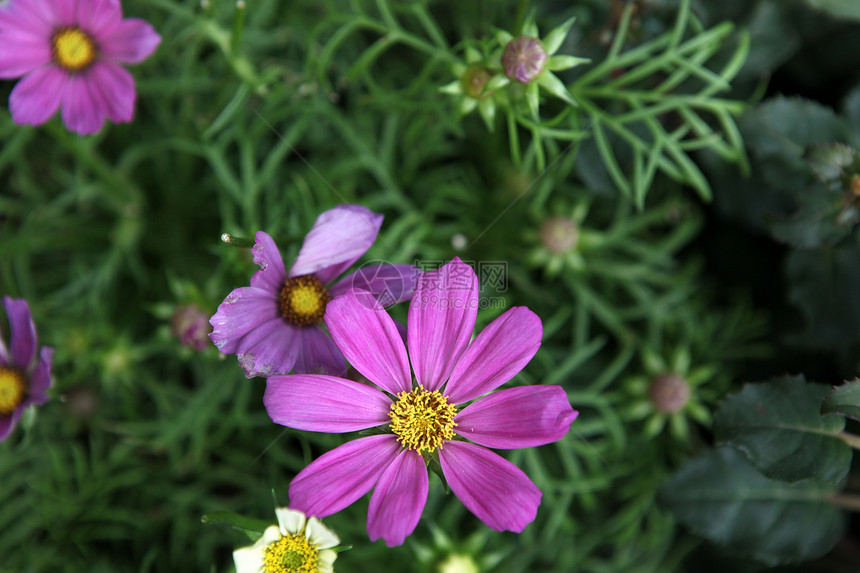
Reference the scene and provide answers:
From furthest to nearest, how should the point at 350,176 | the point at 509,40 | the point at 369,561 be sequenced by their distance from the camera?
1. the point at 350,176
2. the point at 369,561
3. the point at 509,40

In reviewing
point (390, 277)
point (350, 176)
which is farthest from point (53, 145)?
point (390, 277)

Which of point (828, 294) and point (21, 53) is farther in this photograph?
point (828, 294)

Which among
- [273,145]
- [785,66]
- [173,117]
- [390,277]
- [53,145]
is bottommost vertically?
[390,277]

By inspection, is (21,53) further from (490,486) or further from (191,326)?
(490,486)

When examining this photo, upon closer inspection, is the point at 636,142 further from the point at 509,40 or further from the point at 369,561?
the point at 369,561

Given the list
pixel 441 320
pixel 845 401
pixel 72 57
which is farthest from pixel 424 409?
pixel 72 57

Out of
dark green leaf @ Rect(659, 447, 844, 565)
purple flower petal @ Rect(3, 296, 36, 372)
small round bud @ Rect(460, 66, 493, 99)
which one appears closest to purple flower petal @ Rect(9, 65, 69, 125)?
purple flower petal @ Rect(3, 296, 36, 372)

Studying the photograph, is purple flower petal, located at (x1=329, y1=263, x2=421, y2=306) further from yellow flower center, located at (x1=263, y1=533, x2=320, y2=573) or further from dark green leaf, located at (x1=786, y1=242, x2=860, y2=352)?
dark green leaf, located at (x1=786, y1=242, x2=860, y2=352)
